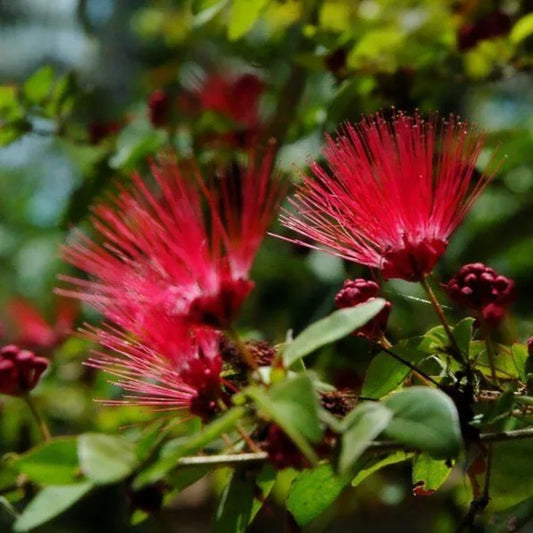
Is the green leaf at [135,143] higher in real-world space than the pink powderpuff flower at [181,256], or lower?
lower

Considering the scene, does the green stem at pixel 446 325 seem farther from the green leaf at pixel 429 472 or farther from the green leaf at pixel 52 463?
the green leaf at pixel 52 463

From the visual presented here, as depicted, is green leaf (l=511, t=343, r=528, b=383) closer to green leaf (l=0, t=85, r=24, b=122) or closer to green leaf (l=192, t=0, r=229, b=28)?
green leaf (l=192, t=0, r=229, b=28)

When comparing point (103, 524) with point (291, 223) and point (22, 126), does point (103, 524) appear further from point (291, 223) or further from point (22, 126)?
point (291, 223)

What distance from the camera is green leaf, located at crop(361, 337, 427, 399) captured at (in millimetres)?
1050

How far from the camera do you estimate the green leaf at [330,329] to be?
82 cm

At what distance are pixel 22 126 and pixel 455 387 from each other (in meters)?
1.40

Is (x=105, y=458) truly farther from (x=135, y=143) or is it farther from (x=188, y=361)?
Result: (x=135, y=143)

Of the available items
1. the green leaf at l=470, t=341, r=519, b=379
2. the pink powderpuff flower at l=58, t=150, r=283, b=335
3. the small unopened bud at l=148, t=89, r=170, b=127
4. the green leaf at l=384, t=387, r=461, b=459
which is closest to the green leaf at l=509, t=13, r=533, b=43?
the small unopened bud at l=148, t=89, r=170, b=127

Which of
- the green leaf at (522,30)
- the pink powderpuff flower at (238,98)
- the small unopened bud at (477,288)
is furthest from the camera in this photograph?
the pink powderpuff flower at (238,98)

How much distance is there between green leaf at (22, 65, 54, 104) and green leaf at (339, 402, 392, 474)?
145cm

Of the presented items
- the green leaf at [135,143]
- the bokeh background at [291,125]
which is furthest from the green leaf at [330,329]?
the green leaf at [135,143]

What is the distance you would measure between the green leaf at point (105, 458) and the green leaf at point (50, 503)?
0.03 meters

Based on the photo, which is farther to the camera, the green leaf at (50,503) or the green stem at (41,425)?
the green stem at (41,425)

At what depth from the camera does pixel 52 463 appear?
2.67 feet
